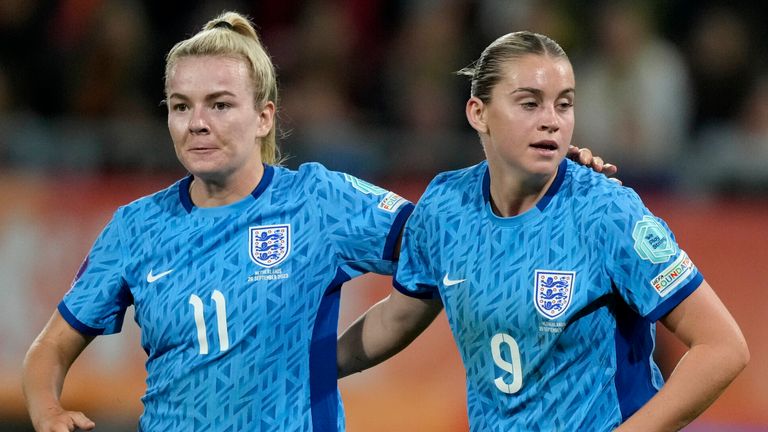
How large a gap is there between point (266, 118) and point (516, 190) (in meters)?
0.91

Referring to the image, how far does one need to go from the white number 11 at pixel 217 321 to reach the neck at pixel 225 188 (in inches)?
13.4

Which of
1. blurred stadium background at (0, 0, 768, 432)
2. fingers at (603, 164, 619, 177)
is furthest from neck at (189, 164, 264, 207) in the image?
blurred stadium background at (0, 0, 768, 432)

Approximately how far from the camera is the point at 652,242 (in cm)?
391

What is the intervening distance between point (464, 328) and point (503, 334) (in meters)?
0.16

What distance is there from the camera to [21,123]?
326 inches

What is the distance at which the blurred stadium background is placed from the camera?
24.8 ft

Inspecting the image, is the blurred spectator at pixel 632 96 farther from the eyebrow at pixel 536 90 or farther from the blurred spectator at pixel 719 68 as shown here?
the eyebrow at pixel 536 90

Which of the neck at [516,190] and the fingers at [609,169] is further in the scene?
the fingers at [609,169]

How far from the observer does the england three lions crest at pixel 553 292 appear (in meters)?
4.01

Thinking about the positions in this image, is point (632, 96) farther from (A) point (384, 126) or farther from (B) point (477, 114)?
(B) point (477, 114)

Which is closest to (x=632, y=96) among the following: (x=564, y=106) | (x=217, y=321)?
(x=564, y=106)

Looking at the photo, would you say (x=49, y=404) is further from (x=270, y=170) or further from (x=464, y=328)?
(x=464, y=328)

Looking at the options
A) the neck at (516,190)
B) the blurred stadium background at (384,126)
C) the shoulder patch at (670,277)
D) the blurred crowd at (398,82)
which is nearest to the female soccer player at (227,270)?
the neck at (516,190)

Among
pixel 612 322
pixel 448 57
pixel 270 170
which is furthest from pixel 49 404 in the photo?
pixel 448 57
